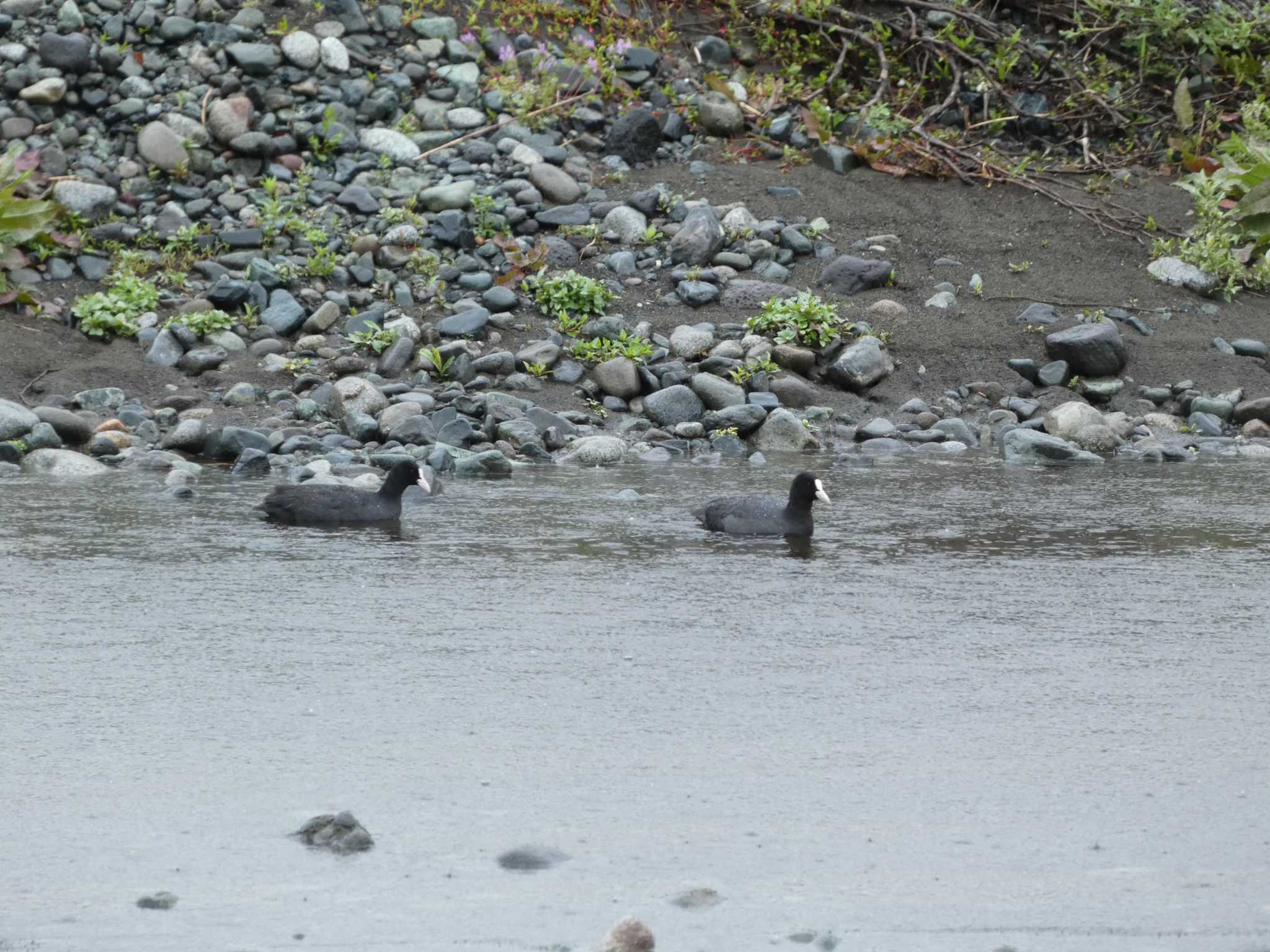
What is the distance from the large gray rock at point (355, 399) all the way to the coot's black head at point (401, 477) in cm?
254

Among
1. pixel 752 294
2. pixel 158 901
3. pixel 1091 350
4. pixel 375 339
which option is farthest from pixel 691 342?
pixel 158 901

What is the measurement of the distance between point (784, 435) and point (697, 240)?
9.14 ft

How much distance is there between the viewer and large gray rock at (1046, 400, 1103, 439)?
12484mm

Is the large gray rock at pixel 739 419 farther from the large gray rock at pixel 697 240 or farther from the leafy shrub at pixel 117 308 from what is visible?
the leafy shrub at pixel 117 308

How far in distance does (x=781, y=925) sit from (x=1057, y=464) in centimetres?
848

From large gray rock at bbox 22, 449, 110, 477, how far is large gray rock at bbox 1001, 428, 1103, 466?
251 inches

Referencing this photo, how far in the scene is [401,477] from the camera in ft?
31.2

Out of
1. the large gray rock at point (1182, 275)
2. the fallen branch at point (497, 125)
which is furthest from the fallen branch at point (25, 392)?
the large gray rock at point (1182, 275)

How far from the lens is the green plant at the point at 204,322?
13.1 m

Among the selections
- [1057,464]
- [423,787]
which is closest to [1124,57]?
[1057,464]

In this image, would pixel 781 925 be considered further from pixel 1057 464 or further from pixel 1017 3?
pixel 1017 3

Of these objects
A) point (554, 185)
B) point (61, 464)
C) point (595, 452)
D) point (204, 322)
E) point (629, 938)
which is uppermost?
point (554, 185)

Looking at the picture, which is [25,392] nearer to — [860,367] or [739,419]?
[739,419]

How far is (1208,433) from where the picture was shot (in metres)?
12.8
